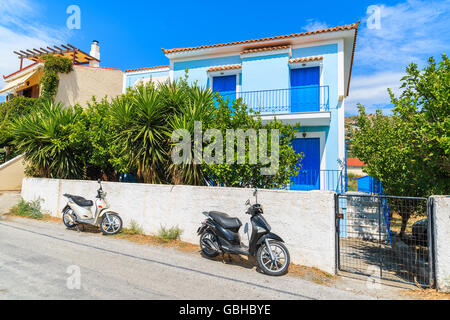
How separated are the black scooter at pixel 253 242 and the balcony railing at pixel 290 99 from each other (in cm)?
671

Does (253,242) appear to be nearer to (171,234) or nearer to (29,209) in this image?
(171,234)

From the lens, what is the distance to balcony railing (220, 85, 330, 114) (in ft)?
37.4

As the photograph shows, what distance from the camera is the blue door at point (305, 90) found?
1154 centimetres

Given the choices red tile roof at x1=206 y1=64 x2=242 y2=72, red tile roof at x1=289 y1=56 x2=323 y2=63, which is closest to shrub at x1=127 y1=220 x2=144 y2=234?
red tile roof at x1=206 y1=64 x2=242 y2=72

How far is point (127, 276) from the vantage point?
4477 millimetres

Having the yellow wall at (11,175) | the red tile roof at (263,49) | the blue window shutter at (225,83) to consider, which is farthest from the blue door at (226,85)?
the yellow wall at (11,175)

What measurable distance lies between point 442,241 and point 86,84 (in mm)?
22520

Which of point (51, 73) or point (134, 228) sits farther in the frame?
point (51, 73)

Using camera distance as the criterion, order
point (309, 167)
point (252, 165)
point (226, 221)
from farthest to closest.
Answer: point (309, 167)
point (252, 165)
point (226, 221)

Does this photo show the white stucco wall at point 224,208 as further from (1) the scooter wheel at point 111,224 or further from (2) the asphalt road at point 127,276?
(2) the asphalt road at point 127,276

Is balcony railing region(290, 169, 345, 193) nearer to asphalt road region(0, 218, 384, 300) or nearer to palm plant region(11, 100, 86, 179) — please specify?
asphalt road region(0, 218, 384, 300)
